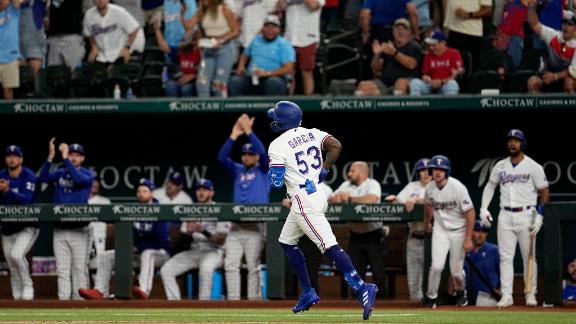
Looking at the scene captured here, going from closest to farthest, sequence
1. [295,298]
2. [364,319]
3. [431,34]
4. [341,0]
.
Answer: [364,319] → [295,298] → [431,34] → [341,0]

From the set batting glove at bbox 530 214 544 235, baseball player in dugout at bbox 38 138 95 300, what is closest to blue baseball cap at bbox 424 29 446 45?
batting glove at bbox 530 214 544 235

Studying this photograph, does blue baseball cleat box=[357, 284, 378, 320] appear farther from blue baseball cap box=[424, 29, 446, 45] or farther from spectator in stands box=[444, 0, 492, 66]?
spectator in stands box=[444, 0, 492, 66]

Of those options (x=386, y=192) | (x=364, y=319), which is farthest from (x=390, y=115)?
(x=364, y=319)

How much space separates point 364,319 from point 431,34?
5.70 m

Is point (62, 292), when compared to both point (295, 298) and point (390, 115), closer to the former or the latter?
point (295, 298)

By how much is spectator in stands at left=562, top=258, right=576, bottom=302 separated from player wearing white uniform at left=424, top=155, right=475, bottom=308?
108cm

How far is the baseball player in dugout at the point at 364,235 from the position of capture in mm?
11359

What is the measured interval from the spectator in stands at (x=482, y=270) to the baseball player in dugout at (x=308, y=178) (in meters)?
3.72

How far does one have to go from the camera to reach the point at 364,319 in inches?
322

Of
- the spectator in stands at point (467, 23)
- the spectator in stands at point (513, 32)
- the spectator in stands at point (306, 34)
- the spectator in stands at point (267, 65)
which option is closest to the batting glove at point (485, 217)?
the spectator in stands at point (513, 32)

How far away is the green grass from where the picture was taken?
28.2 feet

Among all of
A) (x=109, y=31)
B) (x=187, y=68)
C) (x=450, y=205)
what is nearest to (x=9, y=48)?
(x=109, y=31)

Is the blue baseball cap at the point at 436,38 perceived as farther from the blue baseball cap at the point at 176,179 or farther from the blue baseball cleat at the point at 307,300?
the blue baseball cleat at the point at 307,300

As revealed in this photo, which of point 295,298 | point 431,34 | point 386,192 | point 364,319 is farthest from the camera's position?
point 386,192
